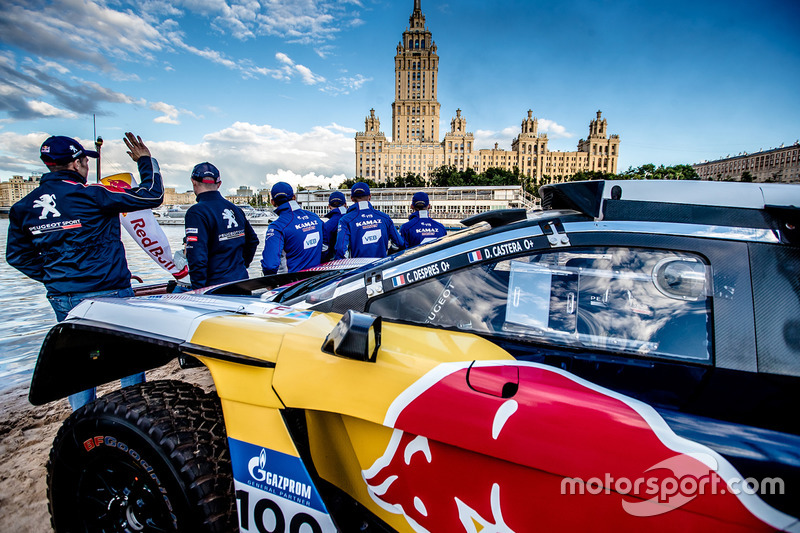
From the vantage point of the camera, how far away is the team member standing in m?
2.41

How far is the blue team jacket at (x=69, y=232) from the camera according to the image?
241 centimetres

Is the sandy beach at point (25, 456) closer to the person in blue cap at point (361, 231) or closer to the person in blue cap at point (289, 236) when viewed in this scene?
the person in blue cap at point (289, 236)

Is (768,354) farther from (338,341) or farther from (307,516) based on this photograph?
(307,516)

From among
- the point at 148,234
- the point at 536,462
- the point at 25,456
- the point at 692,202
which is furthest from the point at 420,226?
the point at 536,462

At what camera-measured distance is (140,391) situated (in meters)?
1.59

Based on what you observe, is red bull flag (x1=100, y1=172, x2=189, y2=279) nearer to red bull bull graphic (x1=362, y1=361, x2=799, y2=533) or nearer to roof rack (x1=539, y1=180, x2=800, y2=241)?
red bull bull graphic (x1=362, y1=361, x2=799, y2=533)

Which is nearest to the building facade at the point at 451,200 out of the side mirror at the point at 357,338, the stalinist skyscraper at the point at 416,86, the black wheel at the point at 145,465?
the stalinist skyscraper at the point at 416,86

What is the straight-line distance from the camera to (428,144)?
11688 centimetres

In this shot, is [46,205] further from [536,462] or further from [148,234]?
[536,462]

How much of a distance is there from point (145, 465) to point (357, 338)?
1.05 metres

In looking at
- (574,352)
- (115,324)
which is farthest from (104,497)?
(574,352)

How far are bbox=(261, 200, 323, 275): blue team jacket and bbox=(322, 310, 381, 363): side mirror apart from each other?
3187mm

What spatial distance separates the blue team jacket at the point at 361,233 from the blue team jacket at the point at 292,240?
2.12 ft

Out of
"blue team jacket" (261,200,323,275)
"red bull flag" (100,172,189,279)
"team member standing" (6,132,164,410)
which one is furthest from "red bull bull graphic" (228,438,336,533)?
"blue team jacket" (261,200,323,275)
